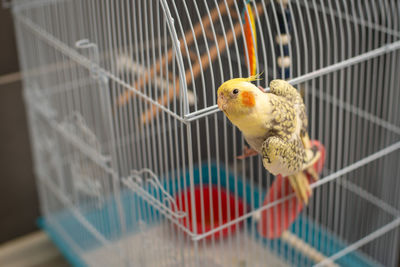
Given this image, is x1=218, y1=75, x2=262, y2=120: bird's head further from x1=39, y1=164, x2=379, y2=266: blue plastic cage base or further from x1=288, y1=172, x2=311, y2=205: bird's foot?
x1=39, y1=164, x2=379, y2=266: blue plastic cage base

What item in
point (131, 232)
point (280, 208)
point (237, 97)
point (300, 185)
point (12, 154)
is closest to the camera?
point (237, 97)

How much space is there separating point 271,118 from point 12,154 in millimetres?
1132

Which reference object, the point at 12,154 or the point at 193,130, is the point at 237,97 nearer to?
the point at 193,130

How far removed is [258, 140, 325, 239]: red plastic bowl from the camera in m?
1.16

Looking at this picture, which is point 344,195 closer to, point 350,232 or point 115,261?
point 350,232

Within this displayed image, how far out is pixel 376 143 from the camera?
1.45m

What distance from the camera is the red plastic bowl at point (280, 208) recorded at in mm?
1162

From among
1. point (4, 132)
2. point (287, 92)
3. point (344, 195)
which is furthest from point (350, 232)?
point (4, 132)

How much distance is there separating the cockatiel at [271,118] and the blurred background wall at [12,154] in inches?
39.5

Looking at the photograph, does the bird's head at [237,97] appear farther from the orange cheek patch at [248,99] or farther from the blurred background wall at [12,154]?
the blurred background wall at [12,154]

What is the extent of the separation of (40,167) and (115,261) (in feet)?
1.49

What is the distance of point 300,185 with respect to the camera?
110cm

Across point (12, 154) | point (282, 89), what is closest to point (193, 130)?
point (282, 89)

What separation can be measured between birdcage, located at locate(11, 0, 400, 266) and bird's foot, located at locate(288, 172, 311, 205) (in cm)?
5
